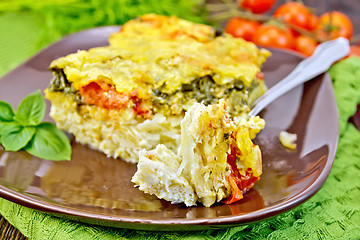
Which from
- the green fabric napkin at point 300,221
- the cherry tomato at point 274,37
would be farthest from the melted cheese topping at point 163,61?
the cherry tomato at point 274,37

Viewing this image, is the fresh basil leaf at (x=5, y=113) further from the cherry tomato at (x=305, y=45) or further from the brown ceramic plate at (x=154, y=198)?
the cherry tomato at (x=305, y=45)

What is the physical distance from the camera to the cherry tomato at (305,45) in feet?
16.1

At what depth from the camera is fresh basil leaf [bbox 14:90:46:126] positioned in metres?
3.12

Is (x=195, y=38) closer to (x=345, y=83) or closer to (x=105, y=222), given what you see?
(x=345, y=83)

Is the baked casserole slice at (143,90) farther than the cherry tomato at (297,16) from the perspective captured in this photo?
No

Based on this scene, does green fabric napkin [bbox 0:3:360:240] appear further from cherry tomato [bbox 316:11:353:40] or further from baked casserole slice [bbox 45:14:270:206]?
cherry tomato [bbox 316:11:353:40]

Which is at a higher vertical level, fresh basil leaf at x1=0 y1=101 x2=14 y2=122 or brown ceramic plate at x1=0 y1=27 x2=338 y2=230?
fresh basil leaf at x1=0 y1=101 x2=14 y2=122

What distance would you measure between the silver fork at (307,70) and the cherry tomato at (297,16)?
1.27 meters

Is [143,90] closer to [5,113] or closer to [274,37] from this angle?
[5,113]

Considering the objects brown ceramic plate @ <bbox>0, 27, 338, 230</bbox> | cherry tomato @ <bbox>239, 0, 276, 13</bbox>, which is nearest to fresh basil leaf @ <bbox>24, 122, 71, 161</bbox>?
brown ceramic plate @ <bbox>0, 27, 338, 230</bbox>

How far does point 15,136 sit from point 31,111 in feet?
0.79

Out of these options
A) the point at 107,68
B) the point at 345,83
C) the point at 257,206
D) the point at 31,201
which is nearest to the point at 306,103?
the point at 345,83

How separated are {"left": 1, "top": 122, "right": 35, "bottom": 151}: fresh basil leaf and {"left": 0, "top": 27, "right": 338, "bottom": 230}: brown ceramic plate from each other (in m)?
0.05

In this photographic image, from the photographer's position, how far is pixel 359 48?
5137mm
